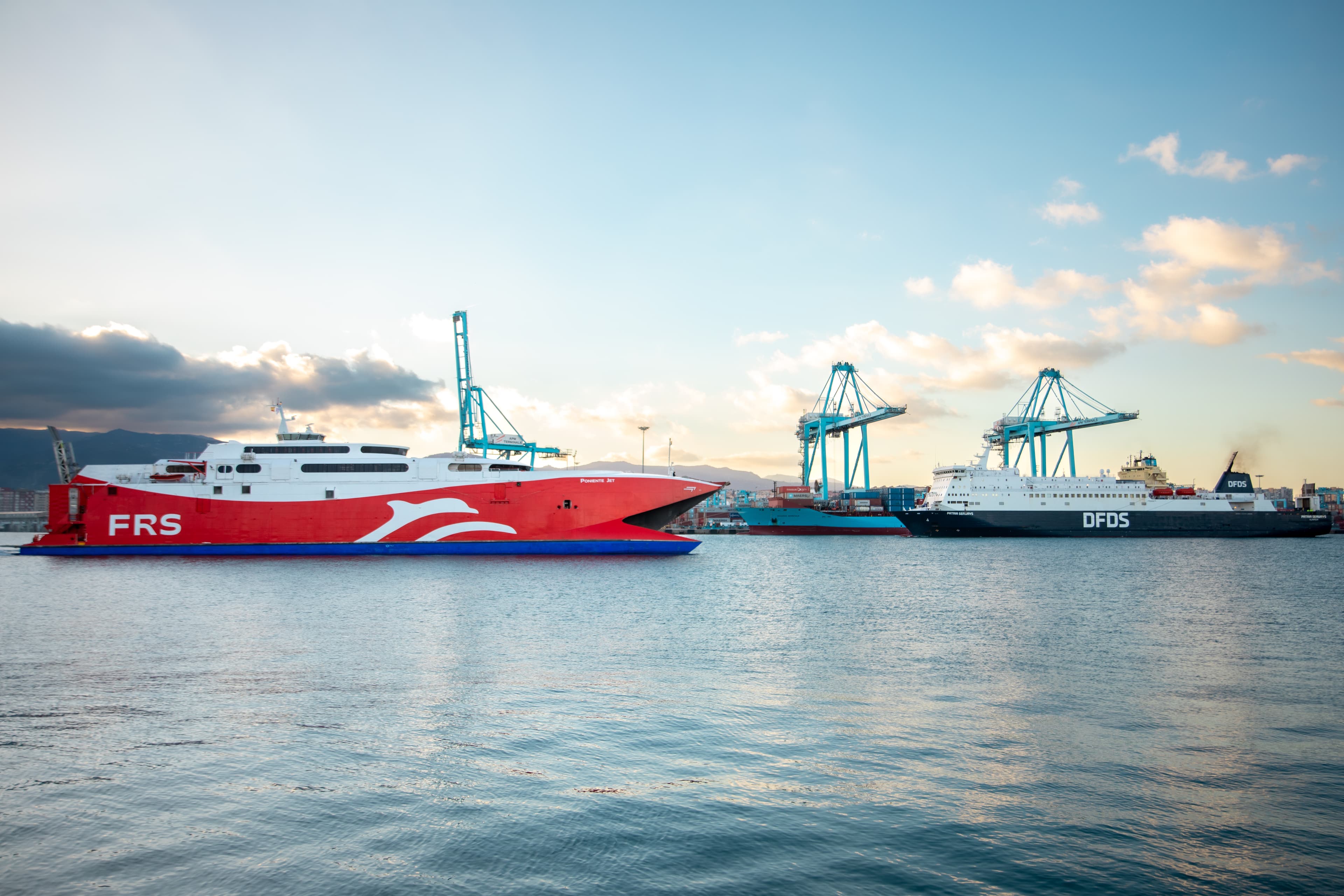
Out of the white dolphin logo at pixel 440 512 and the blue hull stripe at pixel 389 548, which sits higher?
the white dolphin logo at pixel 440 512

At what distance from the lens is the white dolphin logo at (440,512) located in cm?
3769

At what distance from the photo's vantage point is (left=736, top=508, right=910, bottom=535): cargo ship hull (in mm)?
79062

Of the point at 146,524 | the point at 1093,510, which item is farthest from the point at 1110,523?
the point at 146,524

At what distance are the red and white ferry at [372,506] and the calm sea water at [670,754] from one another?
1992 cm

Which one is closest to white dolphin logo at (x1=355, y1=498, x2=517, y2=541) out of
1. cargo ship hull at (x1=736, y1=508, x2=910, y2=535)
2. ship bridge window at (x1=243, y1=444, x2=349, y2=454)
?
ship bridge window at (x1=243, y1=444, x2=349, y2=454)

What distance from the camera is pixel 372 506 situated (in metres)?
37.8

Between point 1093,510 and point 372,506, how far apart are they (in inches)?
2213

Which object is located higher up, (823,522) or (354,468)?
(354,468)

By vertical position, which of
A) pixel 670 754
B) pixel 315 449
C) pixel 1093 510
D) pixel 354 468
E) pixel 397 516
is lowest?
pixel 670 754

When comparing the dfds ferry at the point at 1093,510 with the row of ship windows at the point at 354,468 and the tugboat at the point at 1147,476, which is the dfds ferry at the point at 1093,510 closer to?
the tugboat at the point at 1147,476

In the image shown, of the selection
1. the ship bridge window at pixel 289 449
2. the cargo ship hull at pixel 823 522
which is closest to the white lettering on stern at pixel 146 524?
the ship bridge window at pixel 289 449

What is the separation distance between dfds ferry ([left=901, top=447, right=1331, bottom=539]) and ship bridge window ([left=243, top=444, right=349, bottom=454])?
47659mm

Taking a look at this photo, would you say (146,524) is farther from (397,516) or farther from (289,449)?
(397,516)

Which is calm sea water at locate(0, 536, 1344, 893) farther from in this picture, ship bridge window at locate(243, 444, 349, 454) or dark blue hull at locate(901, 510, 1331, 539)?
dark blue hull at locate(901, 510, 1331, 539)
